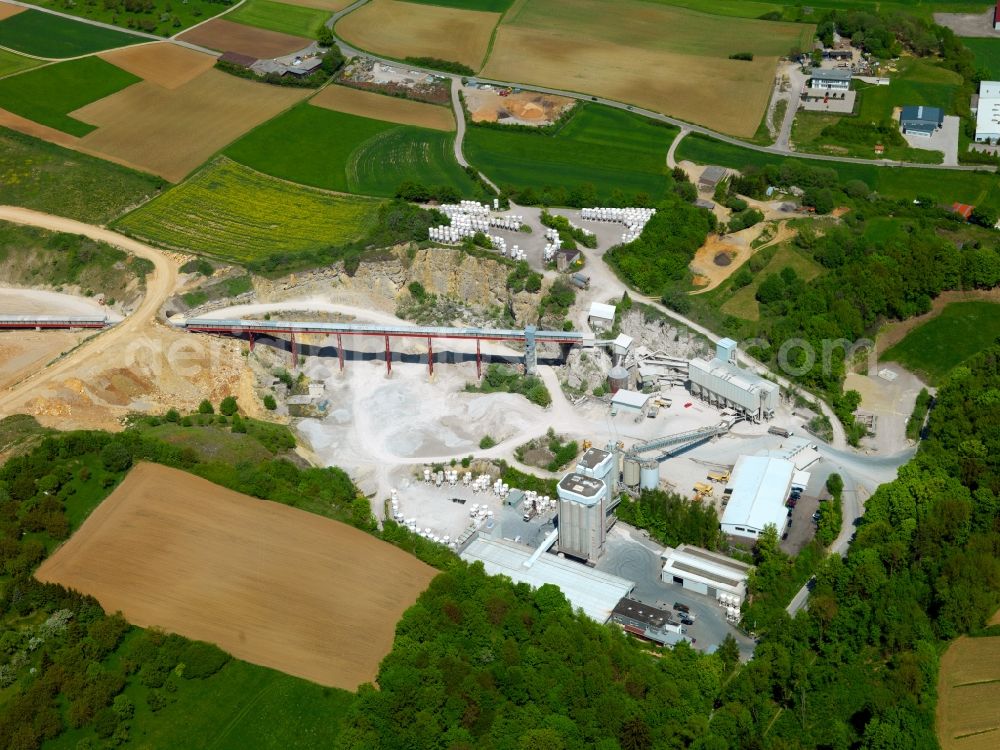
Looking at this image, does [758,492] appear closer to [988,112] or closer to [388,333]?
[388,333]

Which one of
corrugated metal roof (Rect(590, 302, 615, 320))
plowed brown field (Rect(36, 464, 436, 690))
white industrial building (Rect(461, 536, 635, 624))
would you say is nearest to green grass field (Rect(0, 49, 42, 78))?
plowed brown field (Rect(36, 464, 436, 690))

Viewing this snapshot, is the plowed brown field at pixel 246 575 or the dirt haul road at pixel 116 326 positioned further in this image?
the dirt haul road at pixel 116 326

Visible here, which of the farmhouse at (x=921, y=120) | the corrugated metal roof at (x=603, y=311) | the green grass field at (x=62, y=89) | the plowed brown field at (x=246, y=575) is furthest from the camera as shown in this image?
the green grass field at (x=62, y=89)

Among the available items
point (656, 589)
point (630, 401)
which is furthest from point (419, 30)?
point (656, 589)

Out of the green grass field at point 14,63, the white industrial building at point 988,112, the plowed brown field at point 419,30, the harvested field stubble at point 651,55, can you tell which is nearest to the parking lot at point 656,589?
the harvested field stubble at point 651,55

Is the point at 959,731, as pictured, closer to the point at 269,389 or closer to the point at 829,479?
the point at 829,479

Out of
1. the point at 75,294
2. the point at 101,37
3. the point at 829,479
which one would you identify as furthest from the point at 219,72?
the point at 829,479

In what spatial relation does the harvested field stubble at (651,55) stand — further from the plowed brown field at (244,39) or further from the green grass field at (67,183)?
the green grass field at (67,183)
